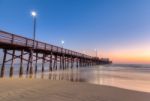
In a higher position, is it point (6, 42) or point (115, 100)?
point (6, 42)

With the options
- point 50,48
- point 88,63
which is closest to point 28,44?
point 50,48

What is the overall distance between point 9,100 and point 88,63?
59.0 metres

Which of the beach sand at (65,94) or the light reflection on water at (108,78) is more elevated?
the beach sand at (65,94)

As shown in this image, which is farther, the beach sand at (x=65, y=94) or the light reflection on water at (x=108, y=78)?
the light reflection on water at (x=108, y=78)

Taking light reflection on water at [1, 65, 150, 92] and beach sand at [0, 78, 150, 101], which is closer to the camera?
beach sand at [0, 78, 150, 101]

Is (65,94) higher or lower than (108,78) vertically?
higher

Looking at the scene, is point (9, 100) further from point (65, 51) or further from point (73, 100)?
point (65, 51)

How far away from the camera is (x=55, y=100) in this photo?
213 inches

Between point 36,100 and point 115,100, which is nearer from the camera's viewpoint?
point 36,100

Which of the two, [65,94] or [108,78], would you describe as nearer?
[65,94]

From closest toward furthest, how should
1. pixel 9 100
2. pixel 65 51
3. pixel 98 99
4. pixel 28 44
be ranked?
pixel 9 100 → pixel 98 99 → pixel 28 44 → pixel 65 51

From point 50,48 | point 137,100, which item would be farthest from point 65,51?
point 137,100

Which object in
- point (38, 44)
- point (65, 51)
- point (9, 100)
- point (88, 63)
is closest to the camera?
point (9, 100)

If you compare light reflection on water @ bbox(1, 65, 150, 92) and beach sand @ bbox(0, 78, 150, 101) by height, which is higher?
beach sand @ bbox(0, 78, 150, 101)
